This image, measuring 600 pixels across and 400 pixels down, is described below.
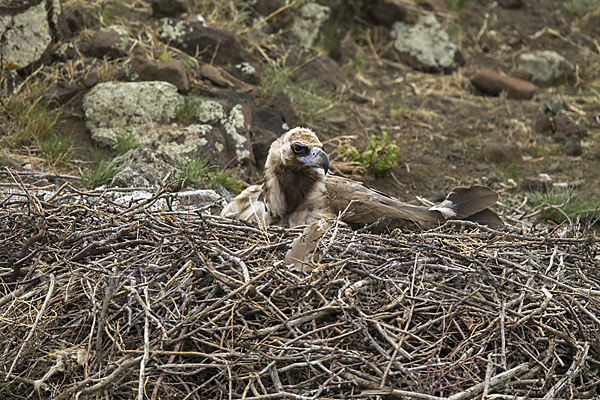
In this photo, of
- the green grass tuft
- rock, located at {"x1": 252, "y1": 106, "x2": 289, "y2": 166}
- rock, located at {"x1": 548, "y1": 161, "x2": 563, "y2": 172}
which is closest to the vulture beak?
rock, located at {"x1": 252, "y1": 106, "x2": 289, "y2": 166}

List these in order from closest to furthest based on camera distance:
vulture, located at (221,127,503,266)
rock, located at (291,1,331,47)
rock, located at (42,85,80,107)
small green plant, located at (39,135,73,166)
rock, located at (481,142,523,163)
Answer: vulture, located at (221,127,503,266)
small green plant, located at (39,135,73,166)
rock, located at (42,85,80,107)
rock, located at (481,142,523,163)
rock, located at (291,1,331,47)

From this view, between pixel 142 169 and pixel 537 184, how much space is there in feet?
13.6

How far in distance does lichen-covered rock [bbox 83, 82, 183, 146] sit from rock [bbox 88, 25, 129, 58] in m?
0.59

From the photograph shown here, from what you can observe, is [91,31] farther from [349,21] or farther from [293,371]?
[293,371]

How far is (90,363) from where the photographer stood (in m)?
2.75

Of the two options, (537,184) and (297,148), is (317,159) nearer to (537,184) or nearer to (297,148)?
(297,148)

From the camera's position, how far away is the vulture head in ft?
13.3

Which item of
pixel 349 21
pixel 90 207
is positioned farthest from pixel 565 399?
pixel 349 21

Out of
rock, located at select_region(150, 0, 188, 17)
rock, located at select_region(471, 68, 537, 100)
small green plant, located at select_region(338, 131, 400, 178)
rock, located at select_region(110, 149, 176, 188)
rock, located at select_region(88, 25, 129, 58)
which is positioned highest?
rock, located at select_region(150, 0, 188, 17)

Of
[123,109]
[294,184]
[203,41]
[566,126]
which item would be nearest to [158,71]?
[123,109]

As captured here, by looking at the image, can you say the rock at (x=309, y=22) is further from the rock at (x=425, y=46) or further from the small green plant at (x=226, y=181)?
the small green plant at (x=226, y=181)

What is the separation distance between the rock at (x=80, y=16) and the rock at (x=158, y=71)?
91cm

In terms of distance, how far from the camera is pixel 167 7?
7.15 m

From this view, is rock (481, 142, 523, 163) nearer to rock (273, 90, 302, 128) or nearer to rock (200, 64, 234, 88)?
rock (273, 90, 302, 128)
